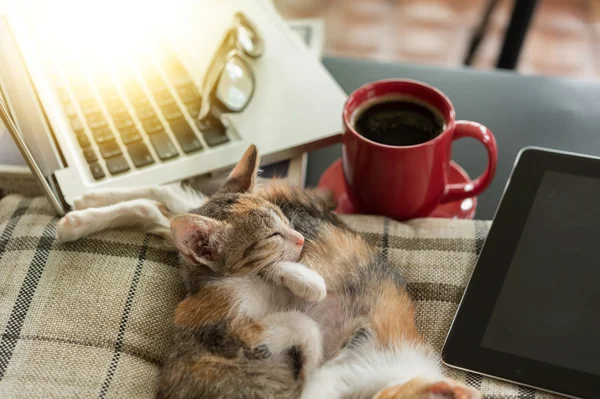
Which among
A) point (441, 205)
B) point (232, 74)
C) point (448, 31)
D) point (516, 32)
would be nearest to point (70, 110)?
point (232, 74)

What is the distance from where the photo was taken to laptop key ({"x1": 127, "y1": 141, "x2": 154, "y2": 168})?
36.1 inches

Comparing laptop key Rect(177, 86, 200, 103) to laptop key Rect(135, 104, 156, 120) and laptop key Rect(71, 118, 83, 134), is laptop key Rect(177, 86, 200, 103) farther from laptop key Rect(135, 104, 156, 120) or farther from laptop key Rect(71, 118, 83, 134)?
laptop key Rect(71, 118, 83, 134)

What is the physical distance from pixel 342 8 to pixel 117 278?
62.6 inches

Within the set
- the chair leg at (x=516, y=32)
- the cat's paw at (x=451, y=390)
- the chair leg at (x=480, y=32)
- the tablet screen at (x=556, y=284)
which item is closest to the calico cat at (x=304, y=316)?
the cat's paw at (x=451, y=390)

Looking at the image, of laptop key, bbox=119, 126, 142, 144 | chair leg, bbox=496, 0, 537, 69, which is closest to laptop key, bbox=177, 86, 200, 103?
laptop key, bbox=119, 126, 142, 144

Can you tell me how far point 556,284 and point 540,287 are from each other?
0.02 metres

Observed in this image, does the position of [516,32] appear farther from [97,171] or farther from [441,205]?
[97,171]

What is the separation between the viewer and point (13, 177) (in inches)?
34.2

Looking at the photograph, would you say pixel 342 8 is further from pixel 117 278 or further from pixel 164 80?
pixel 117 278

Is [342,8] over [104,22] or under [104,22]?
under

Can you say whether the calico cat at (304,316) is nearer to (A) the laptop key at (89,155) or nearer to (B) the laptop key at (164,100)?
(A) the laptop key at (89,155)

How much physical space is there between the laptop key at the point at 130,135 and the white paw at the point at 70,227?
0.62 ft

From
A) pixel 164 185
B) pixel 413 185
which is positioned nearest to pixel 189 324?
pixel 164 185

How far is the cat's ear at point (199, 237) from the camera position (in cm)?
72
